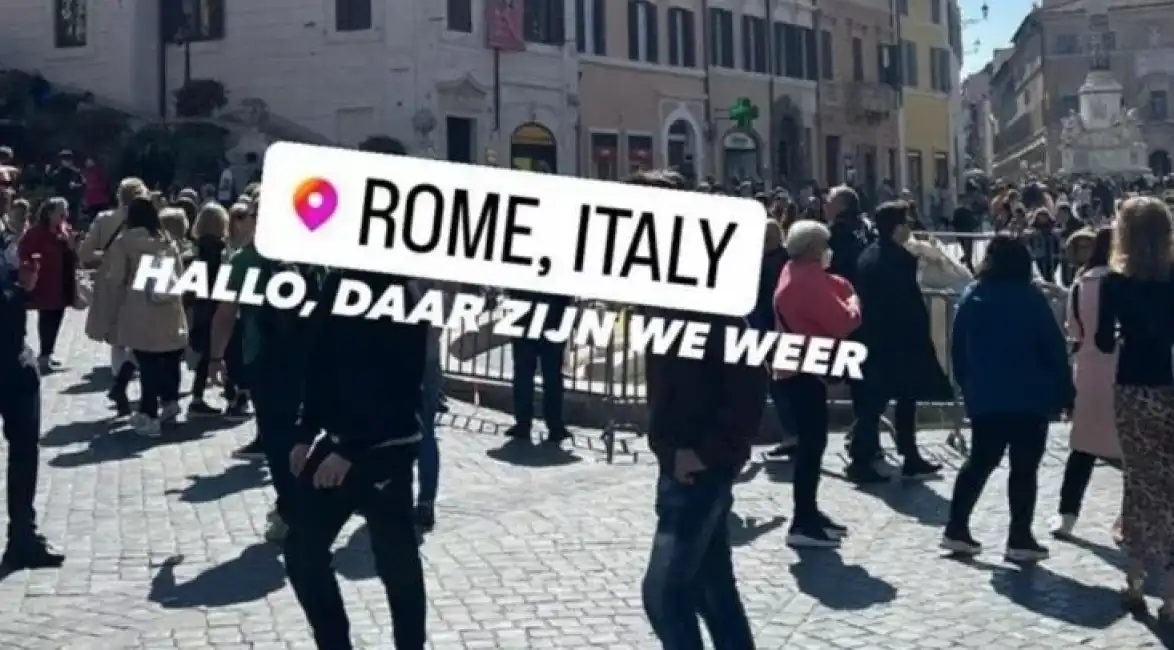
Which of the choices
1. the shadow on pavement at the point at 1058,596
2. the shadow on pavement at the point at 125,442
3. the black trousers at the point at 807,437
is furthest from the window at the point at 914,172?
the shadow on pavement at the point at 1058,596

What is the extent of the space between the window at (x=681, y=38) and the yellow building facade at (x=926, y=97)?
15.6m

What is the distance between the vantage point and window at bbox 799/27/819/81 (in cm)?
4884

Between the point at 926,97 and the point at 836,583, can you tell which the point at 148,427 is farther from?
the point at 926,97

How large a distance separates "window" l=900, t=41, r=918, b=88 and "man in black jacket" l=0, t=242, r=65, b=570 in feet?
167

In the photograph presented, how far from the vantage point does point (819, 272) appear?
8.60 metres

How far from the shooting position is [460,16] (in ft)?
114

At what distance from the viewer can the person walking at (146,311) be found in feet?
38.1

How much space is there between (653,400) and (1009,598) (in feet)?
9.30

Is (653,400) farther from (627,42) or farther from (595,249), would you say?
(627,42)

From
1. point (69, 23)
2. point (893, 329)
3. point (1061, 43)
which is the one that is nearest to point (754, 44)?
point (69, 23)

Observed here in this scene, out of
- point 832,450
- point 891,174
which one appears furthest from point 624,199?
point 891,174

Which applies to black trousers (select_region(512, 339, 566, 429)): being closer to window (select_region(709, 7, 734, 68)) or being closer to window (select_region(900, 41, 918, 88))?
window (select_region(709, 7, 734, 68))

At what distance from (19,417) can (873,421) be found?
5.55 meters

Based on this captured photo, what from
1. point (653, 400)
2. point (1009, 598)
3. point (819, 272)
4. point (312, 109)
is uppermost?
point (312, 109)
